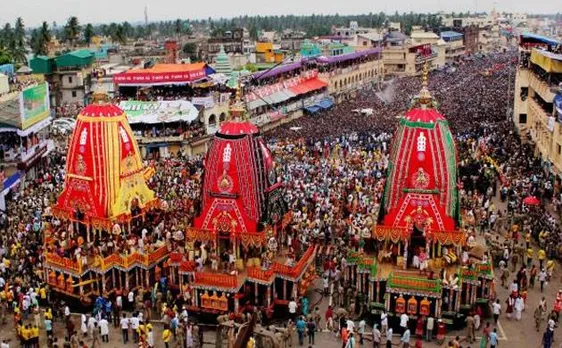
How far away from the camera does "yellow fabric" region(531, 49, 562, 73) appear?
40.5 meters

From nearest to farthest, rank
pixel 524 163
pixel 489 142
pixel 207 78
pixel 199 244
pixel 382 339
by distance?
pixel 382 339 < pixel 199 244 < pixel 524 163 < pixel 489 142 < pixel 207 78

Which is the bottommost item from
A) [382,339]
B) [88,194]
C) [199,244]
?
[382,339]

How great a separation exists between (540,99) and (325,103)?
27347 mm


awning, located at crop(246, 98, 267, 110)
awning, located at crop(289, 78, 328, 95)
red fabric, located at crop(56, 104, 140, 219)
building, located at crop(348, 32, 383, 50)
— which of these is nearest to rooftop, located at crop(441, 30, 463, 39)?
building, located at crop(348, 32, 383, 50)

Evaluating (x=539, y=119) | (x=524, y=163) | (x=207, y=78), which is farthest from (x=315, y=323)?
(x=207, y=78)

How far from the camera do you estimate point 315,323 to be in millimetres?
21344

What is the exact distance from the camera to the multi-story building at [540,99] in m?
36.3

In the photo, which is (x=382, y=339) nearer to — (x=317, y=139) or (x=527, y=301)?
(x=527, y=301)

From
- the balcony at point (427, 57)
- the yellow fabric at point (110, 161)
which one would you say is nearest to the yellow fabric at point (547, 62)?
the yellow fabric at point (110, 161)

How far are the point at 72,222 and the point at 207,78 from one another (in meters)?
30.6

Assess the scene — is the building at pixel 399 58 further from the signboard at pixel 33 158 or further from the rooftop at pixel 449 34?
the signboard at pixel 33 158

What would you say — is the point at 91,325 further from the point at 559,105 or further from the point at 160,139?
the point at 160,139

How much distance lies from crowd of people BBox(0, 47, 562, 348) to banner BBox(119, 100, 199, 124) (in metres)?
3.03

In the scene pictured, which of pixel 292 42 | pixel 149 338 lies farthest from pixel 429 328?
pixel 292 42
